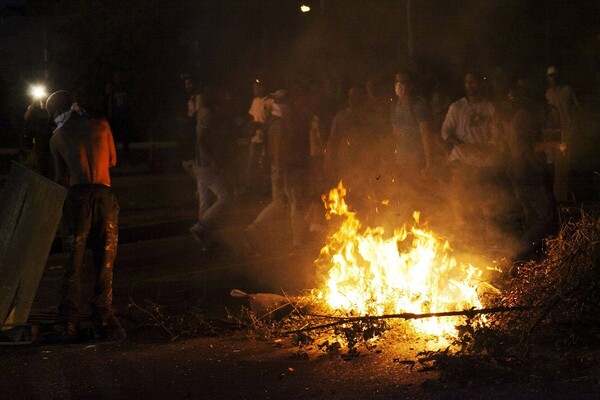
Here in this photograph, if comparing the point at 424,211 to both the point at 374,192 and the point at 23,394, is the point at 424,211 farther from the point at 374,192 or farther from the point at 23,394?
the point at 23,394

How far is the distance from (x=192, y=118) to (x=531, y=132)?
13.7ft

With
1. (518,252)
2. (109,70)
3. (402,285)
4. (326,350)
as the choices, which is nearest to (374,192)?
(518,252)

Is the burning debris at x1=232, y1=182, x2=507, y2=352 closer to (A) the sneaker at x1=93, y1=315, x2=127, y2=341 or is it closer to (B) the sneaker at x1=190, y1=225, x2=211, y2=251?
(A) the sneaker at x1=93, y1=315, x2=127, y2=341

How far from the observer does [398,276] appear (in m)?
7.00

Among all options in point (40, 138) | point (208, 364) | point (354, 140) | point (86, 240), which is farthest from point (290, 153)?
point (208, 364)

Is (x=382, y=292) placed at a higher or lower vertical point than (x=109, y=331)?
higher

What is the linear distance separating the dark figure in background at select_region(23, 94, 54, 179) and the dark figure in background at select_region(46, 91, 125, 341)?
4420 millimetres

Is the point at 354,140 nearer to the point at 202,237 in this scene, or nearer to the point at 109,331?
the point at 202,237

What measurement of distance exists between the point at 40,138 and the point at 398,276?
7386 mm

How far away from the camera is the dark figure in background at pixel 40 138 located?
12642mm

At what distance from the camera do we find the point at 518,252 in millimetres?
8961

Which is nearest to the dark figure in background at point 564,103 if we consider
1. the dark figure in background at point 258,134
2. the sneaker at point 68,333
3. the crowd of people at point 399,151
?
the crowd of people at point 399,151

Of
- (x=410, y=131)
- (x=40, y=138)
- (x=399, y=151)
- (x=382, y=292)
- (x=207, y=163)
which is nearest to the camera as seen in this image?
(x=382, y=292)

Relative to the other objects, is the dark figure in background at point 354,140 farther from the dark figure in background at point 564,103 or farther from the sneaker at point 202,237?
the dark figure in background at point 564,103
